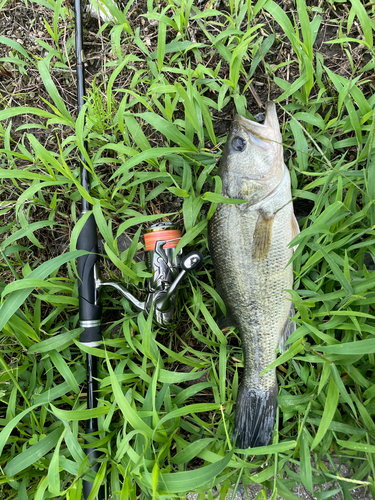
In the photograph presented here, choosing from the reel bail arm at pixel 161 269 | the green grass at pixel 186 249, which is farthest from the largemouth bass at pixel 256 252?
the reel bail arm at pixel 161 269

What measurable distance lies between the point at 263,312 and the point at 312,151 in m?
1.21

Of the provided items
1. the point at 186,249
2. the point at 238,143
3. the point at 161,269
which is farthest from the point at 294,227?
the point at 161,269

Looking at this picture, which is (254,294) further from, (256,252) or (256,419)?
(256,419)

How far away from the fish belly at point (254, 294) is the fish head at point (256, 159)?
0.40 ft

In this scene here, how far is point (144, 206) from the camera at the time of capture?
2412mm

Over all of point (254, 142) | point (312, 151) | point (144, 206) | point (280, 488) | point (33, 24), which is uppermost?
point (33, 24)

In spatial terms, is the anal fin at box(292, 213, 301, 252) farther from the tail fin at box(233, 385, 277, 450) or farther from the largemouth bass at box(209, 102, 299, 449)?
the tail fin at box(233, 385, 277, 450)

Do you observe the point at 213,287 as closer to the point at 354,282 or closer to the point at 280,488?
the point at 354,282

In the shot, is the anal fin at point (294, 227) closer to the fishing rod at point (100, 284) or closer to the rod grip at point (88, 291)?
the fishing rod at point (100, 284)

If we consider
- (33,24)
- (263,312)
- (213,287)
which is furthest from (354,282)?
(33,24)

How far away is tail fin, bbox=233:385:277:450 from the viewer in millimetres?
2043

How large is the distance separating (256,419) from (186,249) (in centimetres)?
128

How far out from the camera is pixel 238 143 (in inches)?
79.7

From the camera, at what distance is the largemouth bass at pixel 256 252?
2004mm
